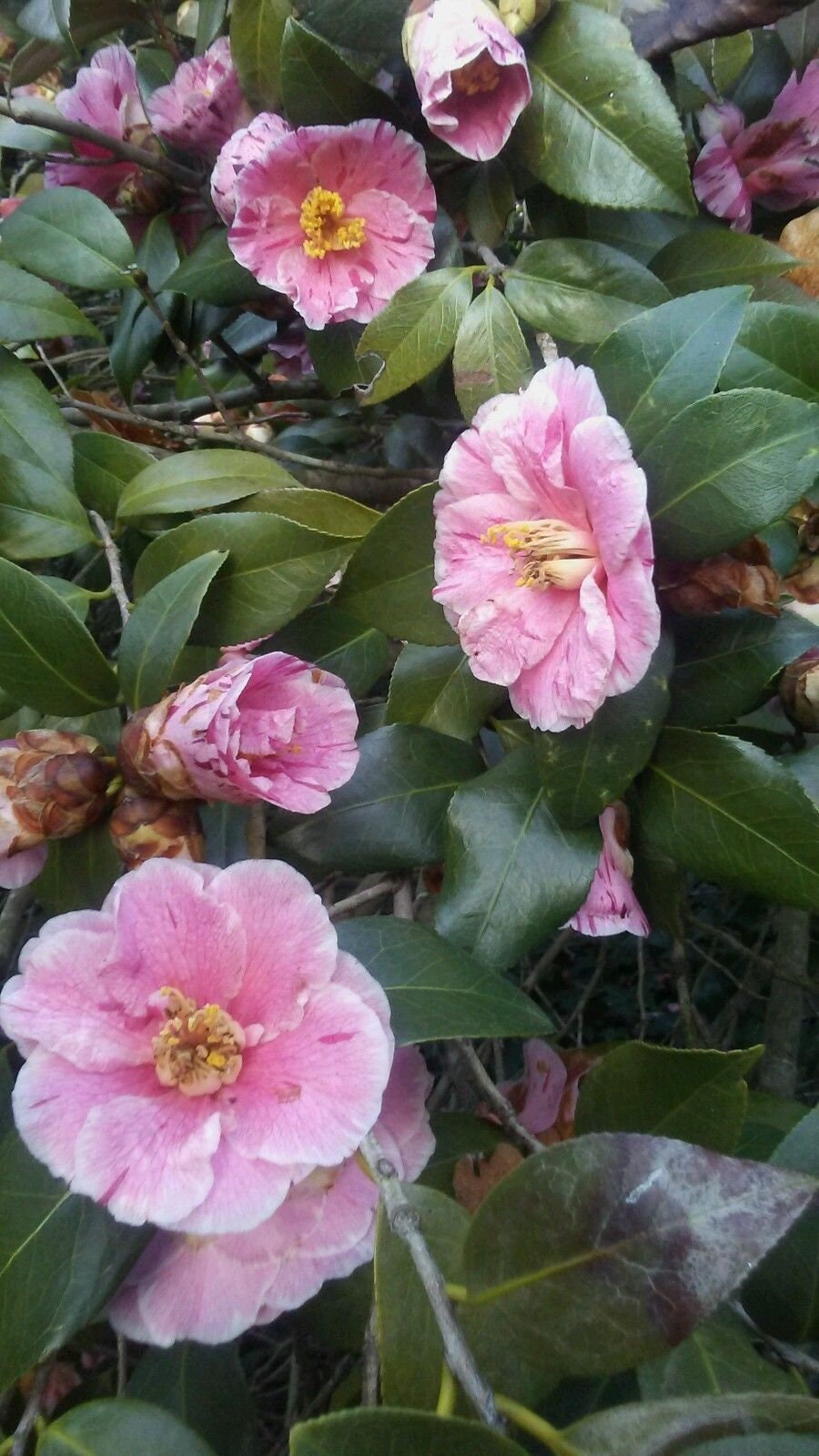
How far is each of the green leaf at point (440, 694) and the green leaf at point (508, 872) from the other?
0.07 m

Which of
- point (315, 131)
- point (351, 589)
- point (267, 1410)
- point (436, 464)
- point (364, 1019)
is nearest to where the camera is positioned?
point (364, 1019)

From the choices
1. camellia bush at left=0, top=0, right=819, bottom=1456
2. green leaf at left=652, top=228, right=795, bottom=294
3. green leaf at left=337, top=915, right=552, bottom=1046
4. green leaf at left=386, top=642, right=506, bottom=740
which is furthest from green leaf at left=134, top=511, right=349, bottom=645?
green leaf at left=652, top=228, right=795, bottom=294

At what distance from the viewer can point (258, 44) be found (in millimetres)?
830

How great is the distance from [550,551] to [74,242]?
634 mm

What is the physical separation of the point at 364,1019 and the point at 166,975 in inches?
4.8

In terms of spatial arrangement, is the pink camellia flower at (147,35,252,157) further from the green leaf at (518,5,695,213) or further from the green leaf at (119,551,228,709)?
the green leaf at (119,551,228,709)

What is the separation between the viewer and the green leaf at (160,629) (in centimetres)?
61

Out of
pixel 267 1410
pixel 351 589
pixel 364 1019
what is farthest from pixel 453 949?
pixel 267 1410

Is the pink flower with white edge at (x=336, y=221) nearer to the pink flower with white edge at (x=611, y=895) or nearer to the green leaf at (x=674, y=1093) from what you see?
the pink flower with white edge at (x=611, y=895)

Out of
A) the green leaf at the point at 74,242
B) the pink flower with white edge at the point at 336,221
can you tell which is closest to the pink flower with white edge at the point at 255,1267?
the pink flower with white edge at the point at 336,221

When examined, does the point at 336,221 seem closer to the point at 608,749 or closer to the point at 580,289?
the point at 580,289

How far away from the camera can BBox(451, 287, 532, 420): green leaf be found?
0.72m

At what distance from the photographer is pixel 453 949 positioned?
1.97 feet

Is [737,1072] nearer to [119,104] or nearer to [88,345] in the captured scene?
[119,104]
